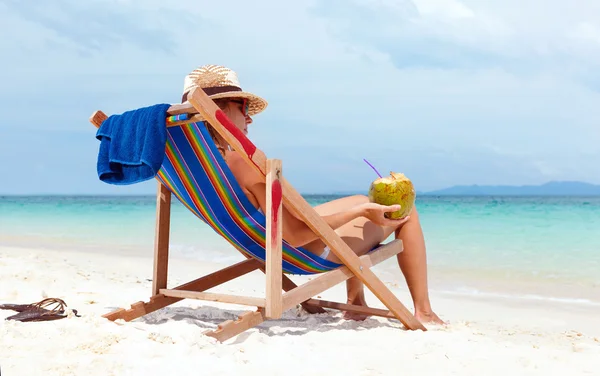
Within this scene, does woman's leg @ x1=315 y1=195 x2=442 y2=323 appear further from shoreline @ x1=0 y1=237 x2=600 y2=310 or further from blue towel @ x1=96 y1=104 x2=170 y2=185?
shoreline @ x1=0 y1=237 x2=600 y2=310

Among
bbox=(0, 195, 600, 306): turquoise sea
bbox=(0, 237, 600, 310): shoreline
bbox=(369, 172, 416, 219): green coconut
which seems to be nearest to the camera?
bbox=(369, 172, 416, 219): green coconut

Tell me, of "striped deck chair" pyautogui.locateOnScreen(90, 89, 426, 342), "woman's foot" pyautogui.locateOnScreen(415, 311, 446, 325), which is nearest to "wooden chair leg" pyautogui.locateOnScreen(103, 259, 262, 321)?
"striped deck chair" pyautogui.locateOnScreen(90, 89, 426, 342)

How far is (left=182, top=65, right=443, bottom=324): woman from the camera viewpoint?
2941 mm

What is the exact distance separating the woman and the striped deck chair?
4.0 inches

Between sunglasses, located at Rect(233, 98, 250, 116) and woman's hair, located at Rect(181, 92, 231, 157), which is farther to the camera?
sunglasses, located at Rect(233, 98, 250, 116)

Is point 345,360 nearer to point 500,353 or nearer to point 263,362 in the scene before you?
point 263,362

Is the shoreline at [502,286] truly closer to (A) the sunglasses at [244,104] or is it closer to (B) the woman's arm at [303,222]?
(B) the woman's arm at [303,222]

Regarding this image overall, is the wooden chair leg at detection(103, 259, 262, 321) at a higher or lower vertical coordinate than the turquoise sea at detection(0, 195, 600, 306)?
higher

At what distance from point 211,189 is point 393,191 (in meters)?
0.90

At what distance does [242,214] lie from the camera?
2836 mm

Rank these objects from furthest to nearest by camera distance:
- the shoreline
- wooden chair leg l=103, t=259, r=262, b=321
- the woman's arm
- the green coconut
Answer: the shoreline
wooden chair leg l=103, t=259, r=262, b=321
the green coconut
the woman's arm

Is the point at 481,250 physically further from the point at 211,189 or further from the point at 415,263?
the point at 211,189

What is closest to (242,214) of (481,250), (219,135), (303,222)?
(303,222)

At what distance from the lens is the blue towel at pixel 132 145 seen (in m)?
2.64
